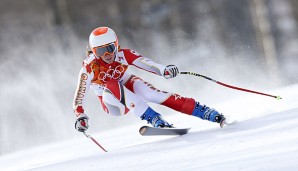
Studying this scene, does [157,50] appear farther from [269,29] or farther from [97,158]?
[97,158]

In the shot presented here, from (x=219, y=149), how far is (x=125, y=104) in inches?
63.6

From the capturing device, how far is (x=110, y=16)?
69.5ft

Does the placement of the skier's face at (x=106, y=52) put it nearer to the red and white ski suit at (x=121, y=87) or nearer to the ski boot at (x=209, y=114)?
the red and white ski suit at (x=121, y=87)

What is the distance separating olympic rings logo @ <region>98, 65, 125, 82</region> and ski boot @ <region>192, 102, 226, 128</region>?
0.81m

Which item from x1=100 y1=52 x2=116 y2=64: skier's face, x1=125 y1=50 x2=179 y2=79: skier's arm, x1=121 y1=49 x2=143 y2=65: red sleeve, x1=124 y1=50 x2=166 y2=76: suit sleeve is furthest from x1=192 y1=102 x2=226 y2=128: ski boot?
x1=100 y1=52 x2=116 y2=64: skier's face

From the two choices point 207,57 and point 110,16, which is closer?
point 207,57

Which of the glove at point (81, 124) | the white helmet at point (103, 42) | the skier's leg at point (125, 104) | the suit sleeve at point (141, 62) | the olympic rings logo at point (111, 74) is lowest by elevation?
the glove at point (81, 124)

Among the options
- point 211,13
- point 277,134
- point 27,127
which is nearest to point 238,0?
point 211,13

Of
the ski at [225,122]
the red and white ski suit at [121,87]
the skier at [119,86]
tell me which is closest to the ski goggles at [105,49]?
the skier at [119,86]

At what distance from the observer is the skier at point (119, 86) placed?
5.85m

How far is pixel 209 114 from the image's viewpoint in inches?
223

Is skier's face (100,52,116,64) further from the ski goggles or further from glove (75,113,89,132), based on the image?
glove (75,113,89,132)

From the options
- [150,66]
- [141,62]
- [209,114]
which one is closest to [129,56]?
[141,62]

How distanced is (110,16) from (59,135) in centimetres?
1045
